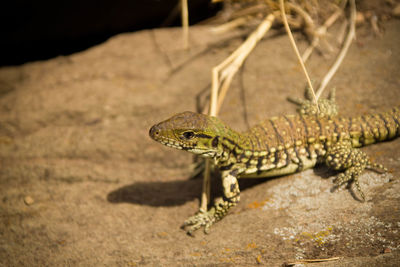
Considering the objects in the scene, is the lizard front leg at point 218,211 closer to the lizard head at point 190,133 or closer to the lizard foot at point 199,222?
the lizard foot at point 199,222

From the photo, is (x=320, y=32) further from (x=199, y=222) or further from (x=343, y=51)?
(x=199, y=222)

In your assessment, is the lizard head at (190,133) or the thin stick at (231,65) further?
the thin stick at (231,65)

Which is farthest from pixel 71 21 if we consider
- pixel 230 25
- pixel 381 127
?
pixel 381 127

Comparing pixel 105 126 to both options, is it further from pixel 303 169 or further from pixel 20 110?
pixel 303 169

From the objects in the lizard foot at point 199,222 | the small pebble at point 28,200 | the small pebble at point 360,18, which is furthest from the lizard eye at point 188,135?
the small pebble at point 360,18

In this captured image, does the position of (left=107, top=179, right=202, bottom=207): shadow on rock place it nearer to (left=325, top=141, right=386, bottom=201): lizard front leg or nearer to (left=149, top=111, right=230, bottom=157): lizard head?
(left=149, top=111, right=230, bottom=157): lizard head

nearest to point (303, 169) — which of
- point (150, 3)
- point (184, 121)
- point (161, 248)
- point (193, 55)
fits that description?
point (184, 121)
